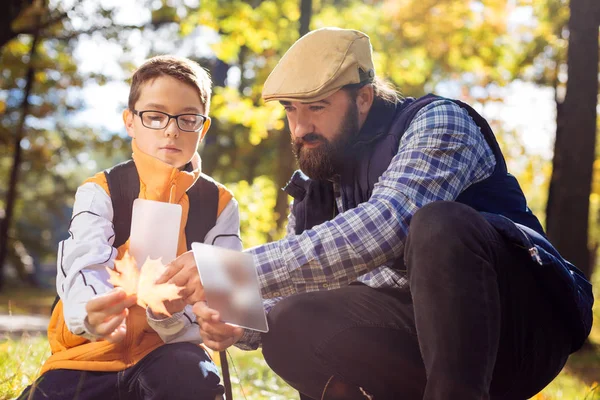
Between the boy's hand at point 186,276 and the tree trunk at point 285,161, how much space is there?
917 centimetres

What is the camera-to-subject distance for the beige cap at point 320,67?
115 inches

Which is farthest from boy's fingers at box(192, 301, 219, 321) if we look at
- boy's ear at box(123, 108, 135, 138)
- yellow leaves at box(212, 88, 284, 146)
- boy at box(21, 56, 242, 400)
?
yellow leaves at box(212, 88, 284, 146)

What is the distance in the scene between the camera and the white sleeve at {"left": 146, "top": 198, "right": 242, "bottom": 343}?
99.9 inches

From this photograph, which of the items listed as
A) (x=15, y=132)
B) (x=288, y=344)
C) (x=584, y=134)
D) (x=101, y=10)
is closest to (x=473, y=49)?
(x=584, y=134)

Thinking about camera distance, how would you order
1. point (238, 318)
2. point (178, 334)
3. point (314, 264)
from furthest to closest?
point (178, 334) → point (314, 264) → point (238, 318)

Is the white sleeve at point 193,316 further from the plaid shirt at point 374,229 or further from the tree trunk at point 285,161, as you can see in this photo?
the tree trunk at point 285,161

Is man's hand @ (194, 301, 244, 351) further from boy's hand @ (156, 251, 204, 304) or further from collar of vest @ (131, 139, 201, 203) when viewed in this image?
collar of vest @ (131, 139, 201, 203)

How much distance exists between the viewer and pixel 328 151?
2973 mm

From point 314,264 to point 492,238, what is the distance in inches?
23.3

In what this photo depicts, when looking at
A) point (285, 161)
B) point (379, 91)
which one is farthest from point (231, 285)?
point (285, 161)

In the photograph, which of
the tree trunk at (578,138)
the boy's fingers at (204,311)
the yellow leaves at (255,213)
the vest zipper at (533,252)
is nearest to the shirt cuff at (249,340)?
the boy's fingers at (204,311)

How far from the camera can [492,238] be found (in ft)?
7.18

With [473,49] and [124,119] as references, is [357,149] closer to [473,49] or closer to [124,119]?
[124,119]

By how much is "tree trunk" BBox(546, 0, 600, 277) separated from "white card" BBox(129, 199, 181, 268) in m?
7.47
